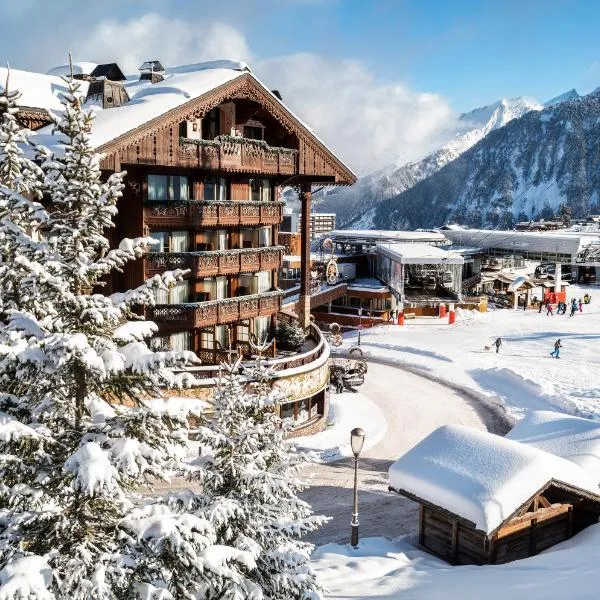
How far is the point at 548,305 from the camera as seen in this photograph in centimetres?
6712

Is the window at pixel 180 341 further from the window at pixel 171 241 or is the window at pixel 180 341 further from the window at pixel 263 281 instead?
the window at pixel 263 281

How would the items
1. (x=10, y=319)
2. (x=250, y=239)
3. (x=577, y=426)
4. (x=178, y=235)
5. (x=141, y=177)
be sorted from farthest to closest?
(x=250, y=239) → (x=178, y=235) → (x=141, y=177) → (x=577, y=426) → (x=10, y=319)

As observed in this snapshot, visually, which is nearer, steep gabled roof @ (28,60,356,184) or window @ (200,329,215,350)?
steep gabled roof @ (28,60,356,184)

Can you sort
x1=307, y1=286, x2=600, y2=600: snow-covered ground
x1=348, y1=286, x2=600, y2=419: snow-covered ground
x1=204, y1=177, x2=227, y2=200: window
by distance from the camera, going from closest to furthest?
x1=307, y1=286, x2=600, y2=600: snow-covered ground, x1=204, y1=177, x2=227, y2=200: window, x1=348, y1=286, x2=600, y2=419: snow-covered ground

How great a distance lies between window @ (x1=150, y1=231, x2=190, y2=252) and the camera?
93.8 ft

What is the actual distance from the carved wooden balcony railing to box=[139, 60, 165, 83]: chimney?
703cm

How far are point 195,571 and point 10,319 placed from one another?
A: 4.24m

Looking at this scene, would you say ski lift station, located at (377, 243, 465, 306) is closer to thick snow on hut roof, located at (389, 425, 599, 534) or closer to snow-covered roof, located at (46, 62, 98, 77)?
snow-covered roof, located at (46, 62, 98, 77)

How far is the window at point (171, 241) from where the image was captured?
28.6 m

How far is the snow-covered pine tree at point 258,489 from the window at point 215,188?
1876 cm

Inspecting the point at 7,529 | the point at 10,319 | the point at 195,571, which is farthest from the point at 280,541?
the point at 10,319

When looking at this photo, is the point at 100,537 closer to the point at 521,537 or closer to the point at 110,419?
the point at 110,419

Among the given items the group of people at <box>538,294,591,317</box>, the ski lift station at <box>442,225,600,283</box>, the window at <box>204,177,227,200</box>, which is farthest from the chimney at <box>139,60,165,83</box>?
the ski lift station at <box>442,225,600,283</box>

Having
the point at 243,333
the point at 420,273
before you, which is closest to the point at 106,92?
the point at 243,333
